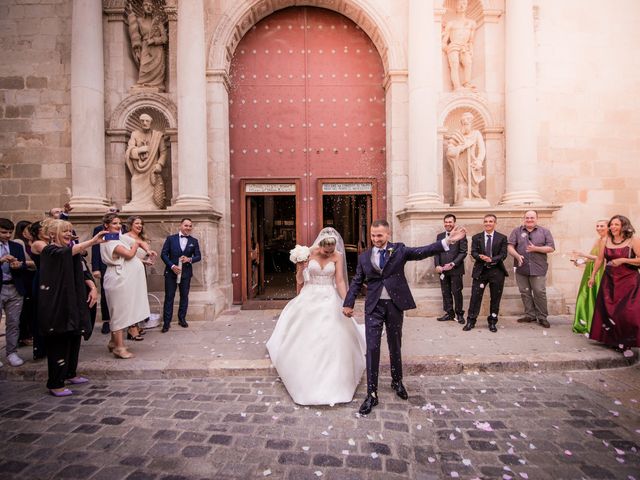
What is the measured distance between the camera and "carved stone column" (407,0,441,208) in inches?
295

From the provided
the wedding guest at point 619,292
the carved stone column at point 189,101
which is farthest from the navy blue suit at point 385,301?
the carved stone column at point 189,101

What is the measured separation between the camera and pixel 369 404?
11.8 feet

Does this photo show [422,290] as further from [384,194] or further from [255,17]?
[255,17]

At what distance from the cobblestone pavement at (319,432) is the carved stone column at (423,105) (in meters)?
4.32

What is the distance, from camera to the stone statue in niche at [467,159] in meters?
7.81

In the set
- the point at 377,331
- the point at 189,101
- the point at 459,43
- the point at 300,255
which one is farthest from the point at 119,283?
the point at 459,43

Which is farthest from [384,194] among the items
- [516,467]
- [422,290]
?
[516,467]

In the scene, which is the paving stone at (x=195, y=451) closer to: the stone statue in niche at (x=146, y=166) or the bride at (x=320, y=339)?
the bride at (x=320, y=339)

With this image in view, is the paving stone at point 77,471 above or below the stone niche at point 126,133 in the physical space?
below

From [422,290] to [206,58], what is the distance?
6.99m

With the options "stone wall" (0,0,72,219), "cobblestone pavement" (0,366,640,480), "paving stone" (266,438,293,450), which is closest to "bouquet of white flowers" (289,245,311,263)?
"cobblestone pavement" (0,366,640,480)

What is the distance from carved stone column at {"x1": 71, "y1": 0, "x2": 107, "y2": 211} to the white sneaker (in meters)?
3.39

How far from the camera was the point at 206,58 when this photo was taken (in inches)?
310

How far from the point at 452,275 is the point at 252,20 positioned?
7473 mm
